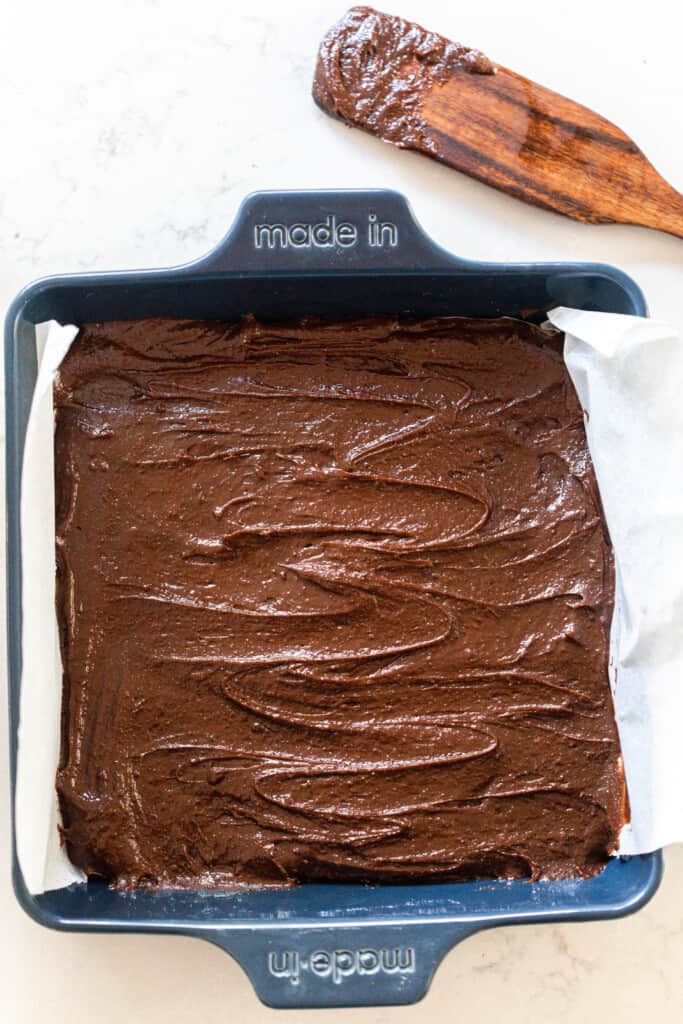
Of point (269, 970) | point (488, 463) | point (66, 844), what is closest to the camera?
point (269, 970)

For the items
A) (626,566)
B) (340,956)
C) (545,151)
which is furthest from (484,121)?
(340,956)

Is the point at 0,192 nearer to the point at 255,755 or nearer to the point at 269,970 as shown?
the point at 255,755

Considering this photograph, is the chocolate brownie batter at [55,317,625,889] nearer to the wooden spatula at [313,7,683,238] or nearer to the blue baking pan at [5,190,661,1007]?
the blue baking pan at [5,190,661,1007]

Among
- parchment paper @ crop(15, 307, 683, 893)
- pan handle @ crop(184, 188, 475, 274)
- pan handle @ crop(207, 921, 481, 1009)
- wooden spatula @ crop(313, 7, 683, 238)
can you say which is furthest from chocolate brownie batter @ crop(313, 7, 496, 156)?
pan handle @ crop(207, 921, 481, 1009)

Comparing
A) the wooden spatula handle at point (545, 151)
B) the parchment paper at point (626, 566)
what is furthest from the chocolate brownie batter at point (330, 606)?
the wooden spatula handle at point (545, 151)

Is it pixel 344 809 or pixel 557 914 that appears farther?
pixel 344 809

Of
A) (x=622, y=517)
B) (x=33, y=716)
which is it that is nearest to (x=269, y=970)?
(x=33, y=716)

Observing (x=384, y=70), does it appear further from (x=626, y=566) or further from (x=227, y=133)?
(x=626, y=566)
